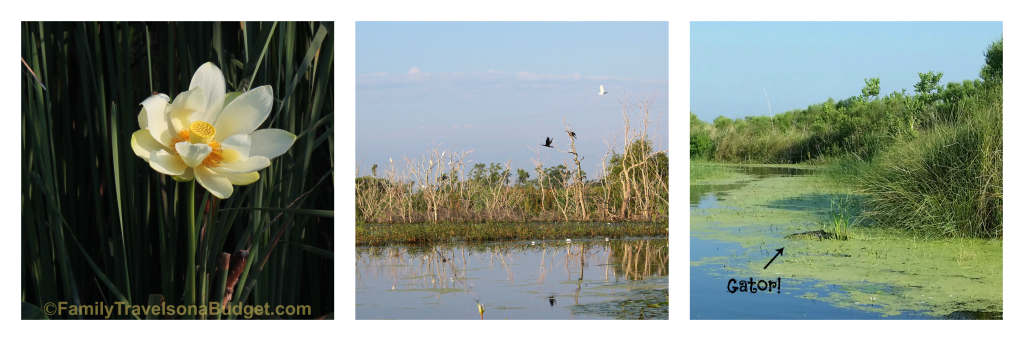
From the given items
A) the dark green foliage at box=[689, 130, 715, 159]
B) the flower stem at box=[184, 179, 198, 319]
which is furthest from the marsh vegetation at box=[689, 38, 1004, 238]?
the flower stem at box=[184, 179, 198, 319]

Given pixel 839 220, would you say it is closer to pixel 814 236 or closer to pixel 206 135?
pixel 814 236

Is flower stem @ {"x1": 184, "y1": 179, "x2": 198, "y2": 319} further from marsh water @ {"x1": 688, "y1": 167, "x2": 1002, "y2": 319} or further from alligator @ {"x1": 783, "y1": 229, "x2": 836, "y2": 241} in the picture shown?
alligator @ {"x1": 783, "y1": 229, "x2": 836, "y2": 241}

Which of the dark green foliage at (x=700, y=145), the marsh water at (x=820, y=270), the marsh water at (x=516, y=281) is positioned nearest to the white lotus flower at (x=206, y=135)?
the marsh water at (x=820, y=270)

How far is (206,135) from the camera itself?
1.67 metres

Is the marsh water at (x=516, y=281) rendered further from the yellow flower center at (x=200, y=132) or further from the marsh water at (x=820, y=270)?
the yellow flower center at (x=200, y=132)

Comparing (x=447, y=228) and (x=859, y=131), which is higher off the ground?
(x=859, y=131)

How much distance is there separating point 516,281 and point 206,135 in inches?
135

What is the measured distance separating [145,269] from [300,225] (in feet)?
1.42

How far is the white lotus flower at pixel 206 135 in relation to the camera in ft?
5.32

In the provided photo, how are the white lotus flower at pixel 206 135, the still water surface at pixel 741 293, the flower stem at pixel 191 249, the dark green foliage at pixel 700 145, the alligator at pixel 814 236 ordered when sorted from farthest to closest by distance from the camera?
the dark green foliage at pixel 700 145 → the alligator at pixel 814 236 → the still water surface at pixel 741 293 → the flower stem at pixel 191 249 → the white lotus flower at pixel 206 135

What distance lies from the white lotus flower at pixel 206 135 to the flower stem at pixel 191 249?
0.30 ft

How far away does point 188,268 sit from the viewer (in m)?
1.79
